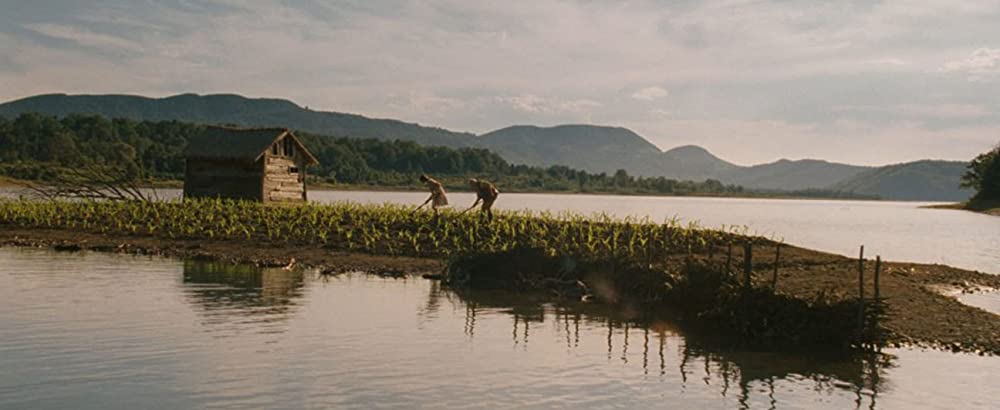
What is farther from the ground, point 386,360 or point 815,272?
point 815,272

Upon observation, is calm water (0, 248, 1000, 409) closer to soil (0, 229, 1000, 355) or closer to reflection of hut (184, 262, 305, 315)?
reflection of hut (184, 262, 305, 315)

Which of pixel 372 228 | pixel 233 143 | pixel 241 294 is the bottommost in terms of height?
pixel 241 294

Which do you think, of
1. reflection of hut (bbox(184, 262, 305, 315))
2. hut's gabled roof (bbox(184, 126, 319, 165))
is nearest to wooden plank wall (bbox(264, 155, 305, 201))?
hut's gabled roof (bbox(184, 126, 319, 165))

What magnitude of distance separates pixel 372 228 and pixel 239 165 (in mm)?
16023

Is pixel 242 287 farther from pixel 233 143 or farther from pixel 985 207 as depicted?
pixel 985 207

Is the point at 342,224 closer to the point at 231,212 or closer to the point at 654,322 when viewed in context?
the point at 231,212

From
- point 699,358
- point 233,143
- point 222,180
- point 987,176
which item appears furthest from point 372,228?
point 987,176

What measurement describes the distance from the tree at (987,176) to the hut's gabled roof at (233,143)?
9459 centimetres

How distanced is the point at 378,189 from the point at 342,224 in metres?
119

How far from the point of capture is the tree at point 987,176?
110 m

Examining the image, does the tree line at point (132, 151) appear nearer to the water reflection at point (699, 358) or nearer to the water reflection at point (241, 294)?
the water reflection at point (241, 294)

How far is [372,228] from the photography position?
112 feet

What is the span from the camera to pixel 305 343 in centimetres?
1645

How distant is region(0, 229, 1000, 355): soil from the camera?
19.1 metres
